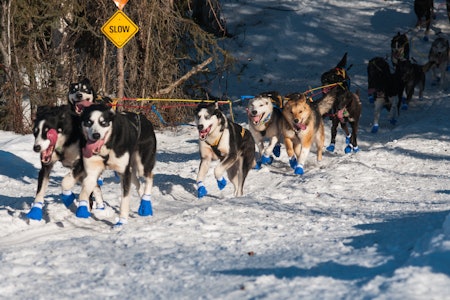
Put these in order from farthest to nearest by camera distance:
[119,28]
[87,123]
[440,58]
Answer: [440,58], [119,28], [87,123]

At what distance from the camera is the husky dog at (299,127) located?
30.3 feet

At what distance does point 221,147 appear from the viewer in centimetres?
783

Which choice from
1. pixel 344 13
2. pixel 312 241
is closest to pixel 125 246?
pixel 312 241

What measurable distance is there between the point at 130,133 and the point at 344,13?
1546 cm

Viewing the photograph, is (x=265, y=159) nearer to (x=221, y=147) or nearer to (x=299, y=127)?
(x=299, y=127)

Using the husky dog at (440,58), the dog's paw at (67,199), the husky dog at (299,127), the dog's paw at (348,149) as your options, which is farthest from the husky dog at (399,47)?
the dog's paw at (67,199)

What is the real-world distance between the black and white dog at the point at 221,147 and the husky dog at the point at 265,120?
0.95 metres

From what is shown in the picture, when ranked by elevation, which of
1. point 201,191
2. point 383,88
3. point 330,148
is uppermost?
point 383,88

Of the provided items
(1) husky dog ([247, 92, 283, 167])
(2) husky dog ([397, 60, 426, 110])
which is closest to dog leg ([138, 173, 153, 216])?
(1) husky dog ([247, 92, 283, 167])

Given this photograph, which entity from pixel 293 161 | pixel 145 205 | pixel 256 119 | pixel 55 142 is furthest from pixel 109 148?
pixel 293 161

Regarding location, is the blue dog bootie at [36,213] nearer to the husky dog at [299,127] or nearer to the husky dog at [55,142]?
the husky dog at [55,142]

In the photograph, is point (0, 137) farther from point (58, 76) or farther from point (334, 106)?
point (334, 106)

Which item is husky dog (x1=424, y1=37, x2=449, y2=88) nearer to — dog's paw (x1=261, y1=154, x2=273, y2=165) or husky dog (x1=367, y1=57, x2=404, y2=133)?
husky dog (x1=367, y1=57, x2=404, y2=133)

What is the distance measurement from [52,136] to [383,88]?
831cm
